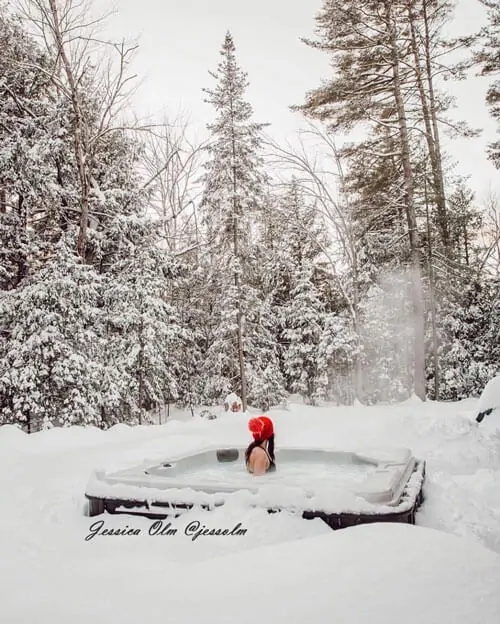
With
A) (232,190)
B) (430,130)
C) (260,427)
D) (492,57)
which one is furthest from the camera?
(232,190)

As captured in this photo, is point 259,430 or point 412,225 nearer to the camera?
point 259,430

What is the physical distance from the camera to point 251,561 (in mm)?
2818

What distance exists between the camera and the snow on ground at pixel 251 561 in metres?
2.23

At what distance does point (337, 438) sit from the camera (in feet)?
26.3

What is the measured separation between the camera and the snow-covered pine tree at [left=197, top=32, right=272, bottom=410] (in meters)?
16.2

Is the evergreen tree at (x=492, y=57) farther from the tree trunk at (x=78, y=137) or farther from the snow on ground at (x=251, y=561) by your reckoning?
the tree trunk at (x=78, y=137)

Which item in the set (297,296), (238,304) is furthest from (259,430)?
(297,296)

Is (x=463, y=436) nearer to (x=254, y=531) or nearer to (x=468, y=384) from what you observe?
(x=254, y=531)

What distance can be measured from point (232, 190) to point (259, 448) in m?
12.2

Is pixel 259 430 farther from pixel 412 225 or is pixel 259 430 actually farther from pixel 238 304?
pixel 238 304

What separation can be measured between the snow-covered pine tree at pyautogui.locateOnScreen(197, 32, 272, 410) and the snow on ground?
10586 mm

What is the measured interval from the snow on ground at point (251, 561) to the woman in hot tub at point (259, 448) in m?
1.65

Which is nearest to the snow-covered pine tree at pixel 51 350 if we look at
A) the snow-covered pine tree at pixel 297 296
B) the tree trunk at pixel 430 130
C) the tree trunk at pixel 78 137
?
the tree trunk at pixel 78 137

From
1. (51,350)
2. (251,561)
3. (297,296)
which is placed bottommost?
(251,561)
